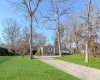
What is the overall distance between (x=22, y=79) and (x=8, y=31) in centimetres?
6489

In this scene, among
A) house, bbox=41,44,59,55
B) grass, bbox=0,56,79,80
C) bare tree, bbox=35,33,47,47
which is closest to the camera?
grass, bbox=0,56,79,80

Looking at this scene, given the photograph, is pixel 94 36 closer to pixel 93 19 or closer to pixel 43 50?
pixel 93 19

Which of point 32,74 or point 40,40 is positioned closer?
point 32,74

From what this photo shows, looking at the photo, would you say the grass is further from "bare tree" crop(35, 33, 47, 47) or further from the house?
"bare tree" crop(35, 33, 47, 47)

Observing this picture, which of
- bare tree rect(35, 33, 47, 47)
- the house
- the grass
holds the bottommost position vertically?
the grass

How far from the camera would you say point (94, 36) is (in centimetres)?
2889

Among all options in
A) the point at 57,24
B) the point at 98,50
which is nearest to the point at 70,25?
the point at 57,24

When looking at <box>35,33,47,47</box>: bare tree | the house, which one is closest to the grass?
the house

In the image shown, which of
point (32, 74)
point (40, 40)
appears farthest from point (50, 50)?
point (32, 74)

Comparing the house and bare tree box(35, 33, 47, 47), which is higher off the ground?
bare tree box(35, 33, 47, 47)

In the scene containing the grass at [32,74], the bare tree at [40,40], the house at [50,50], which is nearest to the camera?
the grass at [32,74]

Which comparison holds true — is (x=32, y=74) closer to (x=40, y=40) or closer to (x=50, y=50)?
(x=50, y=50)


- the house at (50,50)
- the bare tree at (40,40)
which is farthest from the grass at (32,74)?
the bare tree at (40,40)

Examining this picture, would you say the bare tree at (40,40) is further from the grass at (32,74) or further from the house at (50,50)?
the grass at (32,74)
